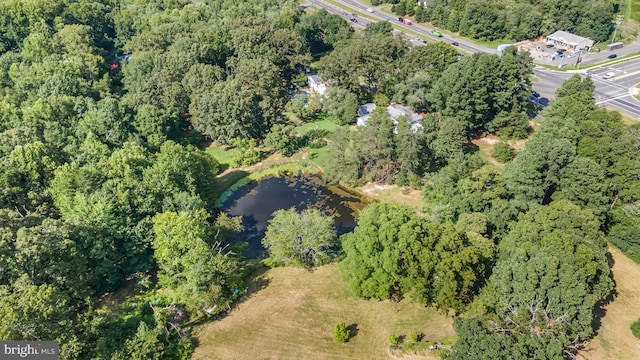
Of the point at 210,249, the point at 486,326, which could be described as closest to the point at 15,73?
the point at 210,249

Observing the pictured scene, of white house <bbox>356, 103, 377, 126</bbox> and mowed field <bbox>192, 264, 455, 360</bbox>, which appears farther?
white house <bbox>356, 103, 377, 126</bbox>

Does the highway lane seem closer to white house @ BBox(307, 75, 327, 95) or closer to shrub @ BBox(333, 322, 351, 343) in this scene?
white house @ BBox(307, 75, 327, 95)

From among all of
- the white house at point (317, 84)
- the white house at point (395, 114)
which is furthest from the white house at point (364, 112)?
the white house at point (317, 84)

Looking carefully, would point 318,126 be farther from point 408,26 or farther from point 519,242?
point 408,26

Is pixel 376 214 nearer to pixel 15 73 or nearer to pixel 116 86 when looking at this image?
pixel 116 86

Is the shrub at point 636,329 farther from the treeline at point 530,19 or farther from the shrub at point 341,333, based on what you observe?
the treeline at point 530,19

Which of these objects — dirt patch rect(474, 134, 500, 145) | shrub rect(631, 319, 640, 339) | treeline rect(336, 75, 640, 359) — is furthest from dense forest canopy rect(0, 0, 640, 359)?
shrub rect(631, 319, 640, 339)

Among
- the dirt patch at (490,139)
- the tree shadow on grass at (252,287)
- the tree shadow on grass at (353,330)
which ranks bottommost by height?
the tree shadow on grass at (252,287)
